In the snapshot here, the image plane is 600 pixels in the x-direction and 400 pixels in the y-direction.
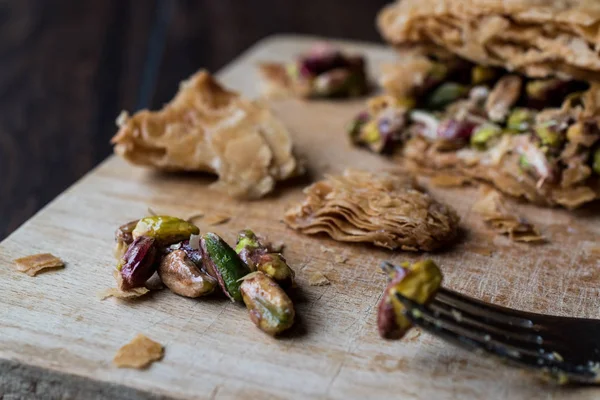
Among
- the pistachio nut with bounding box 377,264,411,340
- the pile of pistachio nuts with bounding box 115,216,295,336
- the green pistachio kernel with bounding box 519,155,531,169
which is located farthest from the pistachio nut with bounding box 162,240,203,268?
the green pistachio kernel with bounding box 519,155,531,169

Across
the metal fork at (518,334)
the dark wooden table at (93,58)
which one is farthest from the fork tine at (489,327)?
the dark wooden table at (93,58)

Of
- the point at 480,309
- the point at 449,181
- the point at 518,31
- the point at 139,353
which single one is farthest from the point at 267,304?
the point at 518,31

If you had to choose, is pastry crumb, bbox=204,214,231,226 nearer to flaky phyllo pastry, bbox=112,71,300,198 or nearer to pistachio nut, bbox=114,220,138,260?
flaky phyllo pastry, bbox=112,71,300,198

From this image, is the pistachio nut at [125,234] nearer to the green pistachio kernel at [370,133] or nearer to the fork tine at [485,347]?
the fork tine at [485,347]

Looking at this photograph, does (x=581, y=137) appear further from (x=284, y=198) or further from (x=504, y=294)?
(x=284, y=198)

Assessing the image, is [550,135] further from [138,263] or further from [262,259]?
[138,263]

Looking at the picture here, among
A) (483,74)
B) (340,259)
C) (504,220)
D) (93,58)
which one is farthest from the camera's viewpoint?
(93,58)
